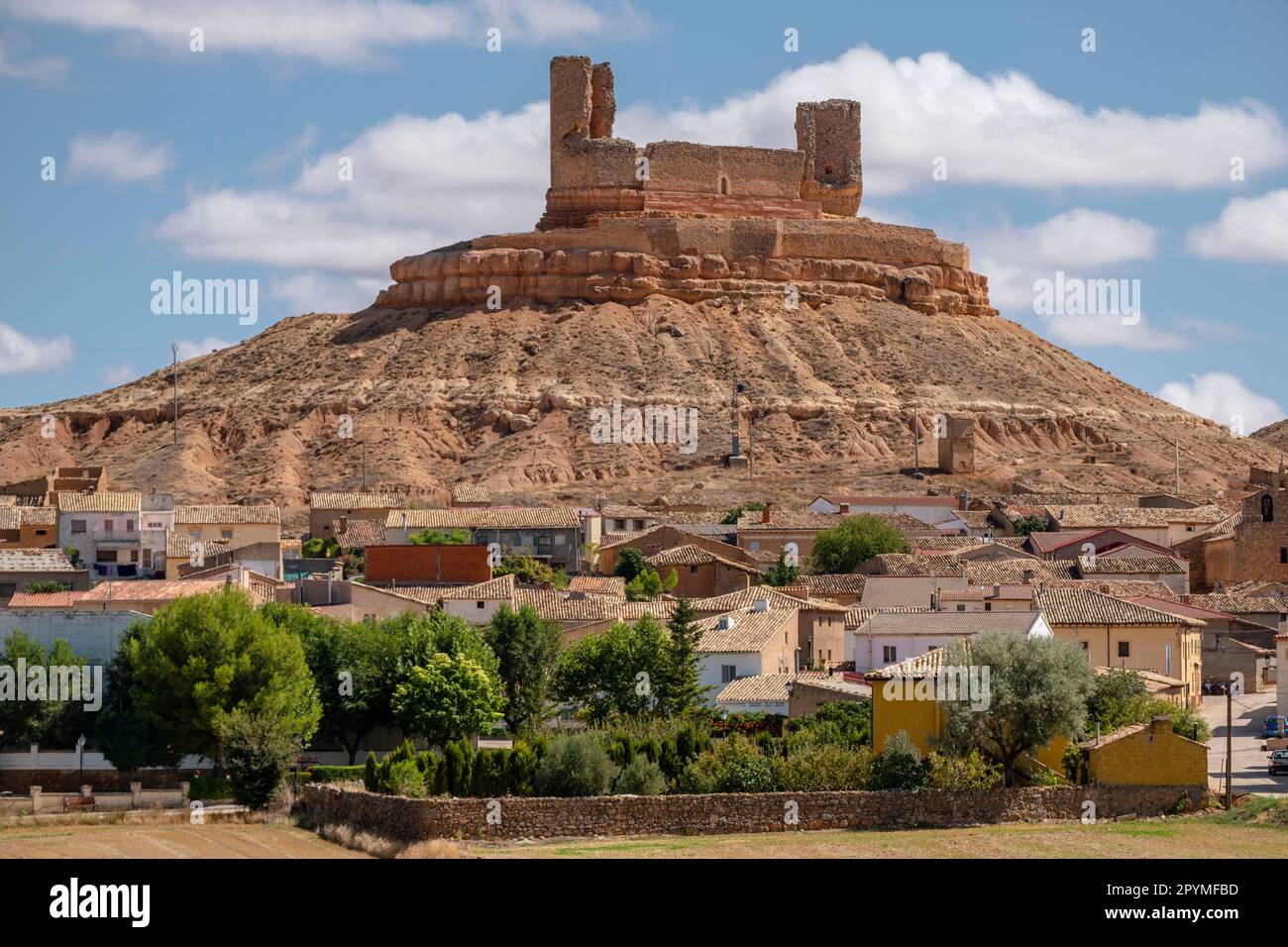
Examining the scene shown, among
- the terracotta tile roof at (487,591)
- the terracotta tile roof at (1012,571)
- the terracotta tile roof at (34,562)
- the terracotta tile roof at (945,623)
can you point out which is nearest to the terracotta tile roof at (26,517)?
the terracotta tile roof at (34,562)

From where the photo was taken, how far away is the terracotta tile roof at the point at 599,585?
204ft

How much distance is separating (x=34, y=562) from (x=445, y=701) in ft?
71.0

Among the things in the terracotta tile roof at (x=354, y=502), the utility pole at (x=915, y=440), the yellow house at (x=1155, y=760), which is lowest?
the yellow house at (x=1155, y=760)

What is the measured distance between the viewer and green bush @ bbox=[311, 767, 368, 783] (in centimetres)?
4241

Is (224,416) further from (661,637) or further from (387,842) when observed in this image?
(387,842)

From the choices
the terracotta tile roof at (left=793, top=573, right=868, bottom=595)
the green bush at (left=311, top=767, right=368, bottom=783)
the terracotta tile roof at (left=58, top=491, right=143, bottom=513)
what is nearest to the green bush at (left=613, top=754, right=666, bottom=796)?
the green bush at (left=311, top=767, right=368, bottom=783)

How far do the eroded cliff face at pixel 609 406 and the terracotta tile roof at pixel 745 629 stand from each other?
1655 inches

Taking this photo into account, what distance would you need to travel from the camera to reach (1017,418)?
11038 centimetres

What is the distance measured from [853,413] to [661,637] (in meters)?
61.7

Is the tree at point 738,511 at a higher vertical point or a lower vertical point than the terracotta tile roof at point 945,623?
higher

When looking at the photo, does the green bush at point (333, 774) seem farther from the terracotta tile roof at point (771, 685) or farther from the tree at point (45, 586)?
the tree at point (45, 586)

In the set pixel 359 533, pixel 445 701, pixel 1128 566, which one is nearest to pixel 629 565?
pixel 359 533

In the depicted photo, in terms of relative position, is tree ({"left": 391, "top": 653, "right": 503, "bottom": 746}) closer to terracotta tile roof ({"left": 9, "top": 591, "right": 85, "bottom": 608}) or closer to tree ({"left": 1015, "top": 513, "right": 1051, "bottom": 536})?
terracotta tile roof ({"left": 9, "top": 591, "right": 85, "bottom": 608})
